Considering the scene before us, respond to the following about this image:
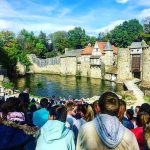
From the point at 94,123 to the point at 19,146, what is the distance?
137 cm

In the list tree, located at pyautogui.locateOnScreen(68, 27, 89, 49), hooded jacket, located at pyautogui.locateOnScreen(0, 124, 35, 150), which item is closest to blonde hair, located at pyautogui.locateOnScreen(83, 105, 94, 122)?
hooded jacket, located at pyautogui.locateOnScreen(0, 124, 35, 150)

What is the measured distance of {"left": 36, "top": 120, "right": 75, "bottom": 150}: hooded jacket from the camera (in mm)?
5859

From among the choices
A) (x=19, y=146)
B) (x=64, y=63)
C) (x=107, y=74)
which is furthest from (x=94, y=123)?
(x=64, y=63)

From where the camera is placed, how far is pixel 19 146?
595cm

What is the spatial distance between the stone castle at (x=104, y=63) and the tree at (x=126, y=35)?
21.2 metres

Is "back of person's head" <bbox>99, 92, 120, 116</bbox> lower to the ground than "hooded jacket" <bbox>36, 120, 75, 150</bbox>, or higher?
higher

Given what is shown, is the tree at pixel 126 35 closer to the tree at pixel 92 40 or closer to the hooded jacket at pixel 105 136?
the tree at pixel 92 40

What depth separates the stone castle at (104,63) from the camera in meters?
60.5

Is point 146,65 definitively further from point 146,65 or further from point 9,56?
point 9,56

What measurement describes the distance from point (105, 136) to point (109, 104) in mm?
561

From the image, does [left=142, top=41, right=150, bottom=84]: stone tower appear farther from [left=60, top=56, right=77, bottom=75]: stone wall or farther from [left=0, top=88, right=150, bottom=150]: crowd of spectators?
[left=0, top=88, right=150, bottom=150]: crowd of spectators

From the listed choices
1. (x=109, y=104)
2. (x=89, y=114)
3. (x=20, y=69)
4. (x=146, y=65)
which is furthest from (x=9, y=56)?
(x=109, y=104)

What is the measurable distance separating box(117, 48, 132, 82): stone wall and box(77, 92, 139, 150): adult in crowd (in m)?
55.9

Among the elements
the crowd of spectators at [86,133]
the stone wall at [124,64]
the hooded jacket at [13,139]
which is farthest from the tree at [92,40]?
the hooded jacket at [13,139]
